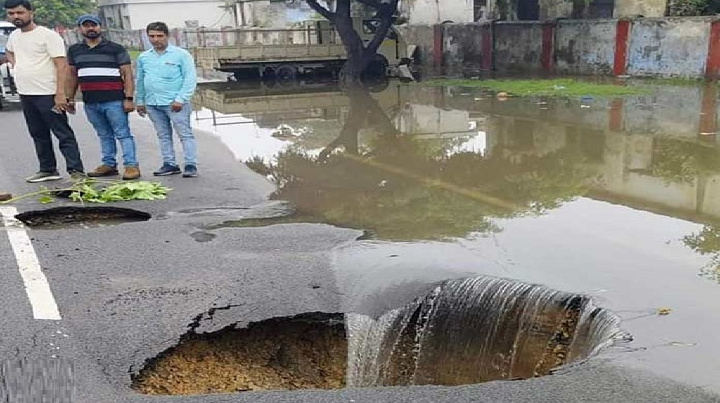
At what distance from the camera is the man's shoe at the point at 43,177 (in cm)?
682

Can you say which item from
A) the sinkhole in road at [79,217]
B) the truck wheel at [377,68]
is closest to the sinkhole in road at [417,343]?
the sinkhole in road at [79,217]

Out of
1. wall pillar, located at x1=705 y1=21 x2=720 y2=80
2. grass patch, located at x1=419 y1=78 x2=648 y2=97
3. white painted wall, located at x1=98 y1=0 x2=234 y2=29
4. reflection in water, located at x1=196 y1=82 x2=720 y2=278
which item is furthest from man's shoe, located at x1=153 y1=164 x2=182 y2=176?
white painted wall, located at x1=98 y1=0 x2=234 y2=29

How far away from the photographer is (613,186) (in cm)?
712

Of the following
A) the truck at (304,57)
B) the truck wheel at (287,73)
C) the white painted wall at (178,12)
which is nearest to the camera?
the truck at (304,57)

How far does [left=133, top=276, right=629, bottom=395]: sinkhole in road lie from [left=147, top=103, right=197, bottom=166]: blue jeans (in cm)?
369

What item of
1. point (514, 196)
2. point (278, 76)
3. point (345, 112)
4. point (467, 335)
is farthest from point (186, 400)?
point (278, 76)

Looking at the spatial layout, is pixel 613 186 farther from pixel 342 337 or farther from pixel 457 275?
pixel 342 337

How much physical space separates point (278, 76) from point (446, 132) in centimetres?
1153

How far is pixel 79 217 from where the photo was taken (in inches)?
228

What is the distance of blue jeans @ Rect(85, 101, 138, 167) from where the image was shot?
6.65m

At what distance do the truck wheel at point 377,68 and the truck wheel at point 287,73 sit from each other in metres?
2.34

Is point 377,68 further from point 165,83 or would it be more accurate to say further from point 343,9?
point 165,83

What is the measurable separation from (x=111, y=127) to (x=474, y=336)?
185 inches

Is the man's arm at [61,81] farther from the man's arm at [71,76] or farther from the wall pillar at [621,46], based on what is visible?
the wall pillar at [621,46]
